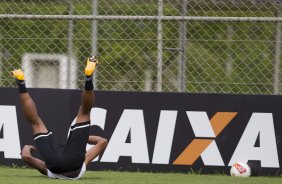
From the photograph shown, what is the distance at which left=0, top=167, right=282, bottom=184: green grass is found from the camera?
8.27 m

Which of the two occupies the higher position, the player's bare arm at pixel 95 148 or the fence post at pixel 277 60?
the fence post at pixel 277 60

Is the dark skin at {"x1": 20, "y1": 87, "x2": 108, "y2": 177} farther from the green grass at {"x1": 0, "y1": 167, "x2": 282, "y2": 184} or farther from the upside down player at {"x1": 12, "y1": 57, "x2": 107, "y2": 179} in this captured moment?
the green grass at {"x1": 0, "y1": 167, "x2": 282, "y2": 184}

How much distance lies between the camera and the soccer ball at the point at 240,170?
9680 millimetres

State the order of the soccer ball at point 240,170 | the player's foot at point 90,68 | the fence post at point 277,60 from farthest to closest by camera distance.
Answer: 1. the fence post at point 277,60
2. the soccer ball at point 240,170
3. the player's foot at point 90,68

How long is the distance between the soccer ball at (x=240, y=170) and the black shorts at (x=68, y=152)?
7.14 ft

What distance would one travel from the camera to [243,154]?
396 inches

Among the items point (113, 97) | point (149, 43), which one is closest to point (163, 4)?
point (149, 43)

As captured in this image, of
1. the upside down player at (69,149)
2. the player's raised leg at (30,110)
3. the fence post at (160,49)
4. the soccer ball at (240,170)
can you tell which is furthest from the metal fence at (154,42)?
the upside down player at (69,149)

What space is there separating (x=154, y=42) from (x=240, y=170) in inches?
78.0

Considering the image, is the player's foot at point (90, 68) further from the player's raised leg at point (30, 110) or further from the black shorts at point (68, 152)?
the player's raised leg at point (30, 110)

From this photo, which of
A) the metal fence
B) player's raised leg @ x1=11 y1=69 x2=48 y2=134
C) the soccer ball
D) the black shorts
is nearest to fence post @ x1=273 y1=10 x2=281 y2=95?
the metal fence

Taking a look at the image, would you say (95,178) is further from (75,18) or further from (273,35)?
(273,35)

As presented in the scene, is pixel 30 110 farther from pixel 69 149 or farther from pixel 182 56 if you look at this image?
pixel 182 56

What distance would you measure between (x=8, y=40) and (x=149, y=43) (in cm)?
184
